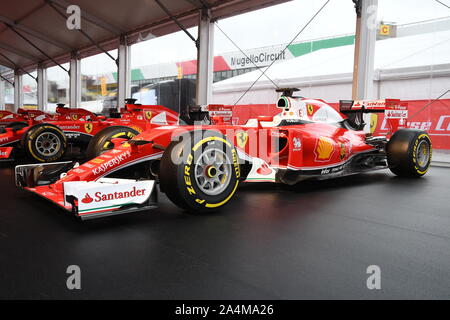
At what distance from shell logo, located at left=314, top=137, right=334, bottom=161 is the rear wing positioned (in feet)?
4.16

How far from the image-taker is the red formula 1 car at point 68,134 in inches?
215

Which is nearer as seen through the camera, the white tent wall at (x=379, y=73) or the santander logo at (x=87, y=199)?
the santander logo at (x=87, y=199)

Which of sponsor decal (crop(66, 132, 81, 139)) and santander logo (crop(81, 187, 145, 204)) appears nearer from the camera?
santander logo (crop(81, 187, 145, 204))

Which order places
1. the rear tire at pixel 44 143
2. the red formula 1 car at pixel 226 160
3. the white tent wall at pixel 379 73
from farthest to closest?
the white tent wall at pixel 379 73 < the rear tire at pixel 44 143 < the red formula 1 car at pixel 226 160

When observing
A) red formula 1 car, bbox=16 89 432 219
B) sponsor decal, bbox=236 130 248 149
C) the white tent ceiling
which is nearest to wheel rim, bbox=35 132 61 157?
red formula 1 car, bbox=16 89 432 219

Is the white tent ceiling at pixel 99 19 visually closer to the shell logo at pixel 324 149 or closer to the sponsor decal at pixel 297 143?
the shell logo at pixel 324 149

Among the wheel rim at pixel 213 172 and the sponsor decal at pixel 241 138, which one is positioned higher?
the sponsor decal at pixel 241 138

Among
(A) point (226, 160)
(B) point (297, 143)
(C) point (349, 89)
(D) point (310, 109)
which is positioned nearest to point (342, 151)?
(D) point (310, 109)

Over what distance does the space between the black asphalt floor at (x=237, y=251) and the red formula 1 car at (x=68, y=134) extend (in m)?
1.89

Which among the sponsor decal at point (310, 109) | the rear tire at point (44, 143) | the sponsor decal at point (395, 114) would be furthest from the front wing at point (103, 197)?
the sponsor decal at point (395, 114)

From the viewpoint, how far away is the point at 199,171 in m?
3.27

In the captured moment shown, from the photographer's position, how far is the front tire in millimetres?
3025

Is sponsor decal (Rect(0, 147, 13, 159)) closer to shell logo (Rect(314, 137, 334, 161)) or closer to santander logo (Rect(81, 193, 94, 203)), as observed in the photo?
santander logo (Rect(81, 193, 94, 203))

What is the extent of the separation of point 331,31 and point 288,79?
1771mm
